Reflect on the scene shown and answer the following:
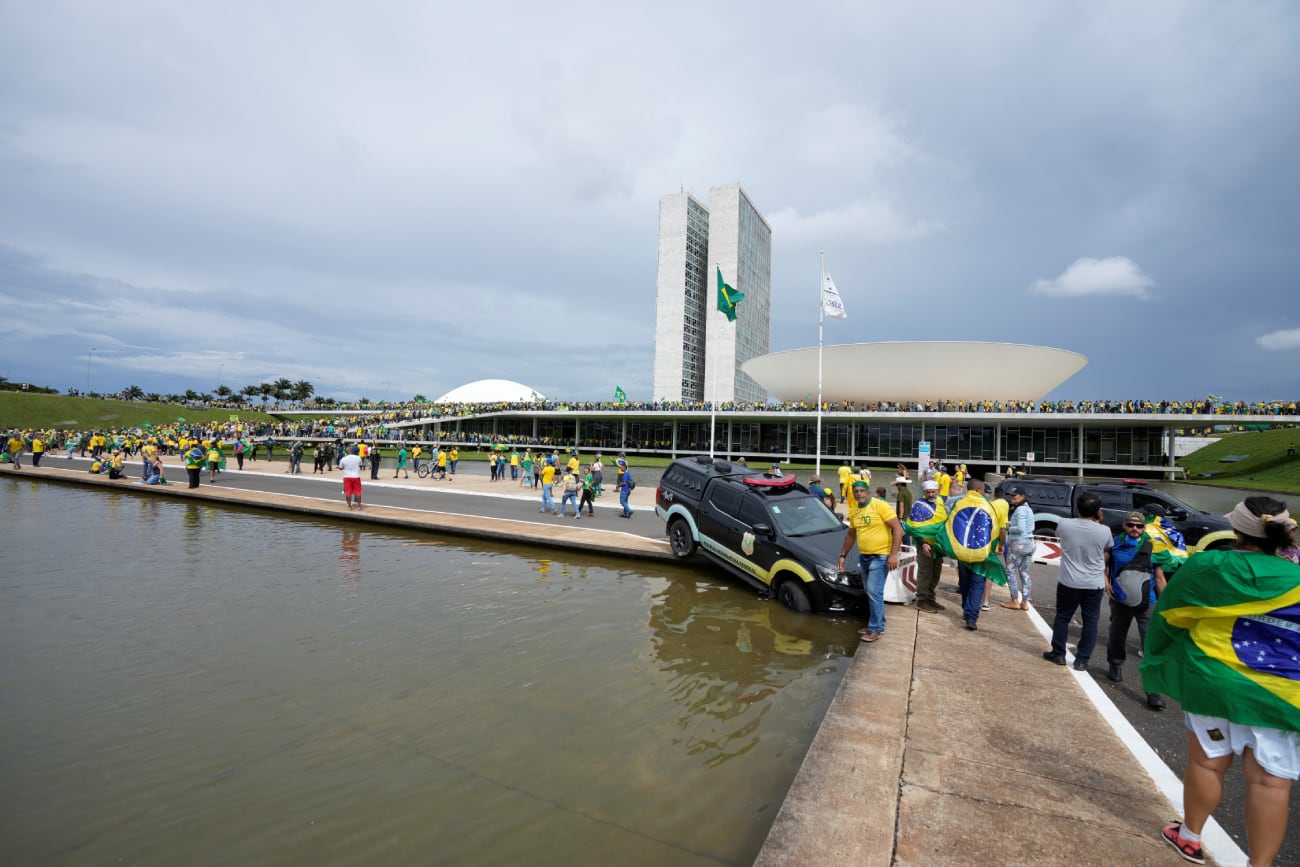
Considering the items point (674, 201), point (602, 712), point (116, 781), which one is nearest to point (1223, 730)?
point (602, 712)

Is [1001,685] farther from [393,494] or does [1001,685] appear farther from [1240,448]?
[1240,448]

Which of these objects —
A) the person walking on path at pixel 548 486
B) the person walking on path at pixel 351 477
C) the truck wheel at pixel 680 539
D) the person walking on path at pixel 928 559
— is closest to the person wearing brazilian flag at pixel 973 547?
the person walking on path at pixel 928 559

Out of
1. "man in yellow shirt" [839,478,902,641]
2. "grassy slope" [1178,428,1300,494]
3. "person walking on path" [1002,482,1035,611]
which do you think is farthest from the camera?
"grassy slope" [1178,428,1300,494]

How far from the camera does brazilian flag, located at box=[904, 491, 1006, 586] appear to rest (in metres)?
7.09

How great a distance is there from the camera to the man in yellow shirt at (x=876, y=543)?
22.6ft

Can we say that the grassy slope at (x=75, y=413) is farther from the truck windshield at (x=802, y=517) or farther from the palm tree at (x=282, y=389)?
the truck windshield at (x=802, y=517)

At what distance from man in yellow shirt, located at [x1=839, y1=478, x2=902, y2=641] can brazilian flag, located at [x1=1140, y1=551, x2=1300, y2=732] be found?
12.1ft

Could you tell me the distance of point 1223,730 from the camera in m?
2.94

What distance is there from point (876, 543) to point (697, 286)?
10353cm

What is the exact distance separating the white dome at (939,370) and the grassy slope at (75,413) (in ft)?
303

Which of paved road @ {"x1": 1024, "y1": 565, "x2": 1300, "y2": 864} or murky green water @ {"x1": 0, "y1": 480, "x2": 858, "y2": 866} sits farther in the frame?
murky green water @ {"x1": 0, "y1": 480, "x2": 858, "y2": 866}

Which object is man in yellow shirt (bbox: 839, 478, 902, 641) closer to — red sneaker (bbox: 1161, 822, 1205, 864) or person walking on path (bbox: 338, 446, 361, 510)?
red sneaker (bbox: 1161, 822, 1205, 864)

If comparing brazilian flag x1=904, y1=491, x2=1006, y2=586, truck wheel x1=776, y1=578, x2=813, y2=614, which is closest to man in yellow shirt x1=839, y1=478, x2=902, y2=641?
brazilian flag x1=904, y1=491, x2=1006, y2=586

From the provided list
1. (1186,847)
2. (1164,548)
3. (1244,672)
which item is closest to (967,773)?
(1186,847)
